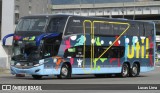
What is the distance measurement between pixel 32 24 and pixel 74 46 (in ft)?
9.15

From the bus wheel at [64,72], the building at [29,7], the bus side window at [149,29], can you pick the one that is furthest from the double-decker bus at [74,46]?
the building at [29,7]

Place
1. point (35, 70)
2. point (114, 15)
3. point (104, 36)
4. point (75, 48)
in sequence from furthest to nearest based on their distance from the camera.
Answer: point (114, 15)
point (104, 36)
point (75, 48)
point (35, 70)

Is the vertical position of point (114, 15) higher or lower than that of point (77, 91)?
higher

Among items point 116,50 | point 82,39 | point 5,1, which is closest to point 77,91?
point 82,39

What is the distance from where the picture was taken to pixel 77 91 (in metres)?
17.9

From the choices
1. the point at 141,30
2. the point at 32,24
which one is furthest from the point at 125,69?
the point at 32,24

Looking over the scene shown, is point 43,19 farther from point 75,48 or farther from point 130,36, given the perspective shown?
point 130,36

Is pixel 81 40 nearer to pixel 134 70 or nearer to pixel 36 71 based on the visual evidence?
pixel 36 71

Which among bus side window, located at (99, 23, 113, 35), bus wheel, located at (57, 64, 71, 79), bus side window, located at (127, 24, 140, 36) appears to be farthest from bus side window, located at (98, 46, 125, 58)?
bus wheel, located at (57, 64, 71, 79)

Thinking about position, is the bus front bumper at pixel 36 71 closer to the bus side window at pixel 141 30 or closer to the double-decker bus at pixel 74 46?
the double-decker bus at pixel 74 46

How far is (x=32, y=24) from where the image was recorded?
1057 inches

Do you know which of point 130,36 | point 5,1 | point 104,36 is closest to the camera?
point 104,36

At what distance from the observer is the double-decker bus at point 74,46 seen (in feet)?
86.6

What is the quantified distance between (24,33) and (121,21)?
731 cm
